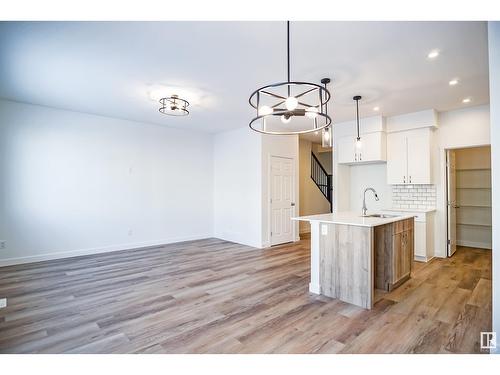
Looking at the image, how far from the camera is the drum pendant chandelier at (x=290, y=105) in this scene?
2252mm

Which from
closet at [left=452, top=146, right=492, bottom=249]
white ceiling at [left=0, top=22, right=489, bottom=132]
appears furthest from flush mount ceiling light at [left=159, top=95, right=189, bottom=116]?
closet at [left=452, top=146, right=492, bottom=249]

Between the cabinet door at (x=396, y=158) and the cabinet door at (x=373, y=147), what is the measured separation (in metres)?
0.14

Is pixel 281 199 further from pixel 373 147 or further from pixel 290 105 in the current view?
pixel 290 105

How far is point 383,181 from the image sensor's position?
18.9 feet

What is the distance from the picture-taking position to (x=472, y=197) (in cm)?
589

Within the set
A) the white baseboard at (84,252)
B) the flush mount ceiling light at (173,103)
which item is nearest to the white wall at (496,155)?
the flush mount ceiling light at (173,103)

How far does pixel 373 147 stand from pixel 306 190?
282cm

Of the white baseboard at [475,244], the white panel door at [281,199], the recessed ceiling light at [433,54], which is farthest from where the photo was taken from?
the white panel door at [281,199]

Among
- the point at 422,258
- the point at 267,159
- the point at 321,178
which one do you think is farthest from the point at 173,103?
the point at 321,178

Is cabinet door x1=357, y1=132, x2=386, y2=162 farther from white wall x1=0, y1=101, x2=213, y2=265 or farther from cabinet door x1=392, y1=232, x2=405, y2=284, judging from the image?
white wall x1=0, y1=101, x2=213, y2=265

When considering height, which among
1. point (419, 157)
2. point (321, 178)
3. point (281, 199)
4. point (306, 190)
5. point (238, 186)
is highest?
point (419, 157)

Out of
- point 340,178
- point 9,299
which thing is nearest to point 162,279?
point 9,299

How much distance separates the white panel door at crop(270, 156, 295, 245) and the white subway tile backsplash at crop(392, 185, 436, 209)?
90.2 inches

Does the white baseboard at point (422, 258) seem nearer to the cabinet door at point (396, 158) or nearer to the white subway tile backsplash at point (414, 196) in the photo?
the white subway tile backsplash at point (414, 196)
